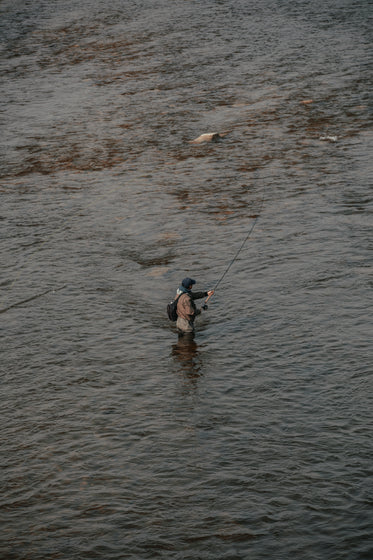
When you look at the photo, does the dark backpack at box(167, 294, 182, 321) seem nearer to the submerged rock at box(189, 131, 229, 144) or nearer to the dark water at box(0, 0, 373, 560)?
the dark water at box(0, 0, 373, 560)

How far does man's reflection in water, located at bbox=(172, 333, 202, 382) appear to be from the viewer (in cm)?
1515

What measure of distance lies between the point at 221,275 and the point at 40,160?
42.3ft

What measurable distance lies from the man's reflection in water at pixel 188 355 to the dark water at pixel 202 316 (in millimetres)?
54

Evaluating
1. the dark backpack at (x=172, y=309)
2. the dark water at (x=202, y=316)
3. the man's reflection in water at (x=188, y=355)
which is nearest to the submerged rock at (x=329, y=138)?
the dark water at (x=202, y=316)

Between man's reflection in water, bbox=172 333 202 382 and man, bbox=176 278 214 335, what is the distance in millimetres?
207

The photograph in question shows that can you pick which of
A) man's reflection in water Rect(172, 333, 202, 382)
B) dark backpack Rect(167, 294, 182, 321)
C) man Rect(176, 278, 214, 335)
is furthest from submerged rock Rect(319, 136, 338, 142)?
dark backpack Rect(167, 294, 182, 321)

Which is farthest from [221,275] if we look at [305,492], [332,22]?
[332,22]

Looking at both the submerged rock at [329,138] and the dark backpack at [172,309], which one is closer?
the dark backpack at [172,309]

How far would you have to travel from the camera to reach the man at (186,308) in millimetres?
15812

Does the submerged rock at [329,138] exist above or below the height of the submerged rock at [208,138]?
below

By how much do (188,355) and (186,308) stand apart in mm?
965

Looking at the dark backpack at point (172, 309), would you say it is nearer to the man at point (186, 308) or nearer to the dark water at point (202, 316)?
the man at point (186, 308)

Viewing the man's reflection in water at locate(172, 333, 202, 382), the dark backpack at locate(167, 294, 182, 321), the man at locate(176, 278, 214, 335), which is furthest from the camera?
the dark backpack at locate(167, 294, 182, 321)

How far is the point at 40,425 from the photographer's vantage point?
1358 centimetres
